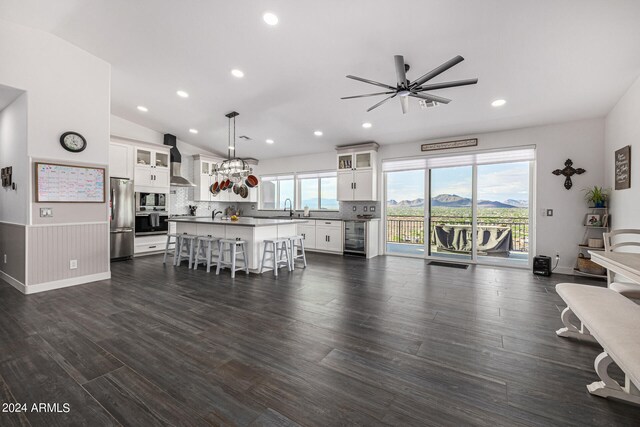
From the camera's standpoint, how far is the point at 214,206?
848 cm

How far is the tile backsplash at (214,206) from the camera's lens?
22.6 ft

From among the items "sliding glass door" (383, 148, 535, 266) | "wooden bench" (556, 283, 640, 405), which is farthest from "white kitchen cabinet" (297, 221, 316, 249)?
"wooden bench" (556, 283, 640, 405)

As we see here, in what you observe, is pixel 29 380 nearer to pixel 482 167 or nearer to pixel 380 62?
pixel 380 62

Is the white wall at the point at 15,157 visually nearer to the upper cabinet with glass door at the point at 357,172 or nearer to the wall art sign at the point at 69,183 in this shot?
the wall art sign at the point at 69,183

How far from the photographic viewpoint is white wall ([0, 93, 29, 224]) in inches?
141

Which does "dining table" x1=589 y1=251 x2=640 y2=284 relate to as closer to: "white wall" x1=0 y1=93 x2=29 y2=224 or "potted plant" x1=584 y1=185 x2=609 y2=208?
"potted plant" x1=584 y1=185 x2=609 y2=208

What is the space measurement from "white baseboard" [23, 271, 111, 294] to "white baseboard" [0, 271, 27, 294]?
9cm

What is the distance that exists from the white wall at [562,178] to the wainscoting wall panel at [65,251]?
7.03 meters

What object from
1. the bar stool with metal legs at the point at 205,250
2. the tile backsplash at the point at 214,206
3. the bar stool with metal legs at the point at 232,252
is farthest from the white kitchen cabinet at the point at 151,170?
the bar stool with metal legs at the point at 232,252

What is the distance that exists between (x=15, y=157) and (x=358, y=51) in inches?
189

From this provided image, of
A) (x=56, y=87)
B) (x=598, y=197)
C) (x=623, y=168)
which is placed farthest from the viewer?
(x=598, y=197)

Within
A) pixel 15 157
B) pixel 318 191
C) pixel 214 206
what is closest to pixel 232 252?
pixel 15 157

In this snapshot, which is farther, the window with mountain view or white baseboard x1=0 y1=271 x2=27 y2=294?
the window with mountain view

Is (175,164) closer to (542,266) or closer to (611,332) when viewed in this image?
(611,332)
